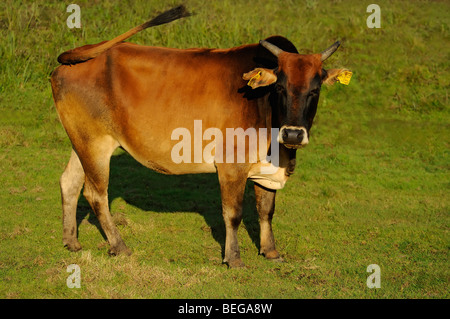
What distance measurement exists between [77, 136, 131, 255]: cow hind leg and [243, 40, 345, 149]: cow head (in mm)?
1795

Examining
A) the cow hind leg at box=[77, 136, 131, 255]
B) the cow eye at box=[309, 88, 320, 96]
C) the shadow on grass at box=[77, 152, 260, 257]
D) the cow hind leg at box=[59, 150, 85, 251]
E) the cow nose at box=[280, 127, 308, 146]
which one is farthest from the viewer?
the shadow on grass at box=[77, 152, 260, 257]

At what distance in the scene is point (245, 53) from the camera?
6.99m

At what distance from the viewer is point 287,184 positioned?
33.1 feet

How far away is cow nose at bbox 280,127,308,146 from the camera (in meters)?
6.13

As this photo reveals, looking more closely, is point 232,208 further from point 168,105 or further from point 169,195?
point 169,195

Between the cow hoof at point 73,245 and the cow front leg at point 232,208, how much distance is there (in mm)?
1737

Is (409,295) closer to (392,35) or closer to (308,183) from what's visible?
(308,183)

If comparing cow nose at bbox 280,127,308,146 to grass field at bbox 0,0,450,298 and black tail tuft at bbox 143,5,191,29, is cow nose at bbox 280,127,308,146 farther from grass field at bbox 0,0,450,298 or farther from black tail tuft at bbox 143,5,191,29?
black tail tuft at bbox 143,5,191,29

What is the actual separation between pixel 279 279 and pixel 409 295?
1.25 meters

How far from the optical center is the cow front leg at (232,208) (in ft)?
22.1

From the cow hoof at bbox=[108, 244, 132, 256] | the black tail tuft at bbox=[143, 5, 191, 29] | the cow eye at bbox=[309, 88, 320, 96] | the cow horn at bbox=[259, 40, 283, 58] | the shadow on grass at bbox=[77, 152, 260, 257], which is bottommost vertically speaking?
the cow hoof at bbox=[108, 244, 132, 256]

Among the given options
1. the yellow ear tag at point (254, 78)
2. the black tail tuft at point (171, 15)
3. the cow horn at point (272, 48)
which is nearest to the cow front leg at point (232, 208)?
the yellow ear tag at point (254, 78)

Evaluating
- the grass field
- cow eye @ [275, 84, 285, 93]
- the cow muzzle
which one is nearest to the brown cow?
cow eye @ [275, 84, 285, 93]
